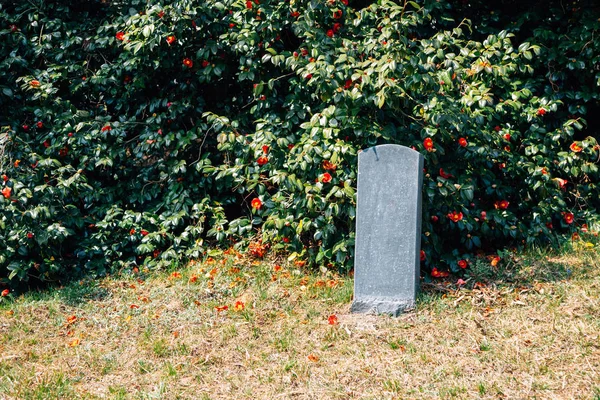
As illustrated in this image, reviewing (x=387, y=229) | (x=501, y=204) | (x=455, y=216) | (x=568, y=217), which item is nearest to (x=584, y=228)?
(x=568, y=217)

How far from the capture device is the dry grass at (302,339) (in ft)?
12.2

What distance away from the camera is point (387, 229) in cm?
455

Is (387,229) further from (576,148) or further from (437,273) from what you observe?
(576,148)

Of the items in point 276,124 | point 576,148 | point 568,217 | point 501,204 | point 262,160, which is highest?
point 276,124

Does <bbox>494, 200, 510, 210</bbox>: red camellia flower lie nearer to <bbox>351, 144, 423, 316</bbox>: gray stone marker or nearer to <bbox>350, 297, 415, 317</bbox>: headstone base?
<bbox>351, 144, 423, 316</bbox>: gray stone marker

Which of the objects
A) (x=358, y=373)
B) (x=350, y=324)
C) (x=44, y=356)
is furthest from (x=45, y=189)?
(x=358, y=373)

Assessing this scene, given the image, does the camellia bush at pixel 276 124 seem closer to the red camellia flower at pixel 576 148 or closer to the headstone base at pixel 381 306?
the red camellia flower at pixel 576 148

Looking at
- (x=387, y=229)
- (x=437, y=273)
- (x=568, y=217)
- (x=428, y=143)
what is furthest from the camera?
(x=568, y=217)

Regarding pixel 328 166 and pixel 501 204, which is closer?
pixel 328 166

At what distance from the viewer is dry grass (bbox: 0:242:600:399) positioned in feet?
12.2

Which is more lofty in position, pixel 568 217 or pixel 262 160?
pixel 262 160

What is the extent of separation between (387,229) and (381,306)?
0.53 meters

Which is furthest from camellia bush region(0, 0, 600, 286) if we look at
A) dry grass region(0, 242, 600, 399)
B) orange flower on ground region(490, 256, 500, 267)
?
dry grass region(0, 242, 600, 399)

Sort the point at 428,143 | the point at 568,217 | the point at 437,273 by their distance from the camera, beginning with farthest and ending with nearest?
the point at 568,217, the point at 437,273, the point at 428,143
